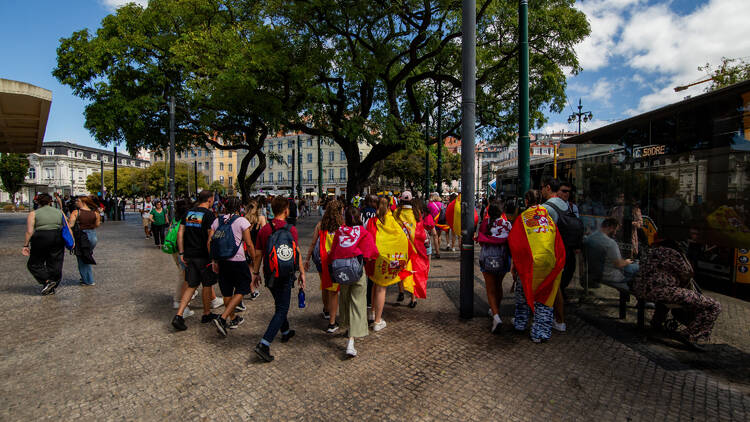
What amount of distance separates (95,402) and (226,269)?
6.01 feet

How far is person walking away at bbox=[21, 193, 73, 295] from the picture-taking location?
6.87 m

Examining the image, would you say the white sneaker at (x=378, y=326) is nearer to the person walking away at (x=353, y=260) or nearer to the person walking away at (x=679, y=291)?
the person walking away at (x=353, y=260)

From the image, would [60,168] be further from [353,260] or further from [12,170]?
[353,260]

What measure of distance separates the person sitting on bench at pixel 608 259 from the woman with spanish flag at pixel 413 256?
2536 mm

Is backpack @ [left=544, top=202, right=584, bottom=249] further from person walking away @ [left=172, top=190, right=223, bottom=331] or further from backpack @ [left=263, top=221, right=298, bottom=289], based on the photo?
person walking away @ [left=172, top=190, right=223, bottom=331]

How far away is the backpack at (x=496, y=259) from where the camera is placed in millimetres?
4914

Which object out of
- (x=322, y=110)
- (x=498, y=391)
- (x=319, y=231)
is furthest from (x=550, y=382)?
(x=322, y=110)

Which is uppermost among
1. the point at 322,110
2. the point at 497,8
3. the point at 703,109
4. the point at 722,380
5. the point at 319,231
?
the point at 497,8

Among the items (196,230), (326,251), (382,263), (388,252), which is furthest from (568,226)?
(196,230)

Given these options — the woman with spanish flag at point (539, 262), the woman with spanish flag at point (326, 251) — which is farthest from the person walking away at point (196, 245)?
the woman with spanish flag at point (539, 262)

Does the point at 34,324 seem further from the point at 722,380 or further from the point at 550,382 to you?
the point at 722,380

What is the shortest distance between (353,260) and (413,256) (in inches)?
61.3

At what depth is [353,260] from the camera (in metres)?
4.32

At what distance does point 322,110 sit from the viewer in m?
15.8
